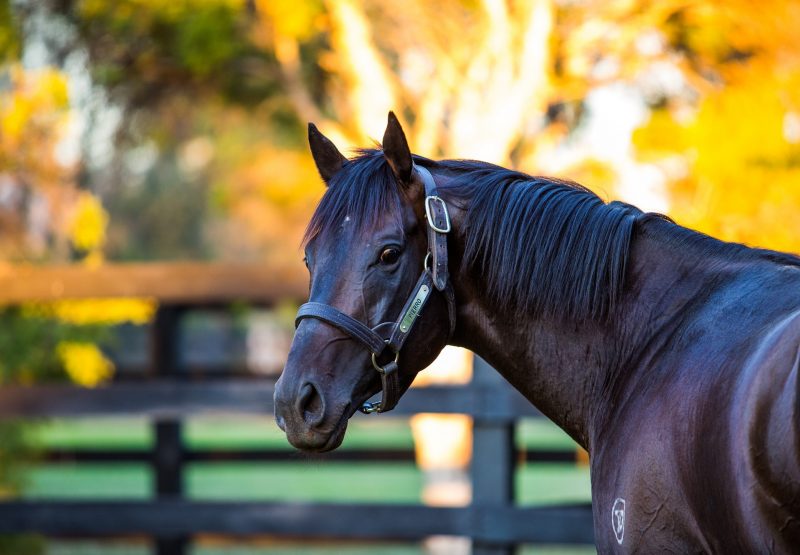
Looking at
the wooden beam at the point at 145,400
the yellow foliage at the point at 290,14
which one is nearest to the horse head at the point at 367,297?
the wooden beam at the point at 145,400

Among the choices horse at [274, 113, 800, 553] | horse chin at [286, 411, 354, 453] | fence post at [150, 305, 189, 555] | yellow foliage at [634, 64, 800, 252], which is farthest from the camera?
yellow foliage at [634, 64, 800, 252]

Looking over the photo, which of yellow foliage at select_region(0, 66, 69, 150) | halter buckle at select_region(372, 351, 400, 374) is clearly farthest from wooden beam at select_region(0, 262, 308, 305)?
halter buckle at select_region(372, 351, 400, 374)

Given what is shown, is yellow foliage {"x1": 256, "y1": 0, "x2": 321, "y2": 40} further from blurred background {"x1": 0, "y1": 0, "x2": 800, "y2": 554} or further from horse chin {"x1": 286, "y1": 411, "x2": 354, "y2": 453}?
horse chin {"x1": 286, "y1": 411, "x2": 354, "y2": 453}

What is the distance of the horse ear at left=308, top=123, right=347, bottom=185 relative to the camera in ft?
8.17

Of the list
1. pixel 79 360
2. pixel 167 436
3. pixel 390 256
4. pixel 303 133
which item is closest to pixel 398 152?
pixel 390 256

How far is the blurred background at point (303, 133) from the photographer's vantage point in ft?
20.3

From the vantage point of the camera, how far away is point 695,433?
75.9 inches

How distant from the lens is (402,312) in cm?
229

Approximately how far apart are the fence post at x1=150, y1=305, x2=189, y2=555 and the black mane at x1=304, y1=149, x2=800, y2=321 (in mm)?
3055

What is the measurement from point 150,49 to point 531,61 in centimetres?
465

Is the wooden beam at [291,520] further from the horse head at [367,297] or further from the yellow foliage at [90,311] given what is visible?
the yellow foliage at [90,311]

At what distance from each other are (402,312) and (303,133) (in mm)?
10169

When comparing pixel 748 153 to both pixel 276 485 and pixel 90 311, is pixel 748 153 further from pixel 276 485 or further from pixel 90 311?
pixel 276 485

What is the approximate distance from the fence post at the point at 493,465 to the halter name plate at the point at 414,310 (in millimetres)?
1828
